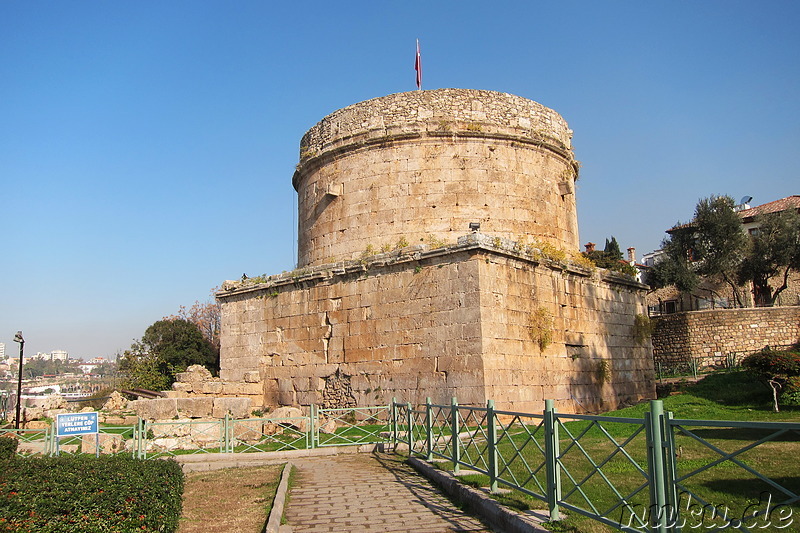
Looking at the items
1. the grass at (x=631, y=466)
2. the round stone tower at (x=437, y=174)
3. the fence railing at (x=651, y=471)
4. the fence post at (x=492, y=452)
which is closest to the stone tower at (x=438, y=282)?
the round stone tower at (x=437, y=174)

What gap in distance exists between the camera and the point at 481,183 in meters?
16.0

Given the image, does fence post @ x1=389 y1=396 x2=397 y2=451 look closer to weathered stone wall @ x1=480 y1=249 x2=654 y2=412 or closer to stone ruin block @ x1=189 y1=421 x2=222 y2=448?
weathered stone wall @ x1=480 y1=249 x2=654 y2=412

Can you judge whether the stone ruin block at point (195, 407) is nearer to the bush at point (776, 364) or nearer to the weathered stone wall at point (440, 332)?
the weathered stone wall at point (440, 332)

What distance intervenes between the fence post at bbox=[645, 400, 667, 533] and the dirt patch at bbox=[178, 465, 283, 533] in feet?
13.3

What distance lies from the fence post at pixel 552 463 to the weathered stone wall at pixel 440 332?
6.71m

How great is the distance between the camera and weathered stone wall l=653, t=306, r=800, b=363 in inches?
1275

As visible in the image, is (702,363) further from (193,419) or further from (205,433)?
(205,433)

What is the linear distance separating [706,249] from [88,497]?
40656 millimetres

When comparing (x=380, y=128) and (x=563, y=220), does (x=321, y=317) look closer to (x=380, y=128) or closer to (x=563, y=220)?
(x=380, y=128)

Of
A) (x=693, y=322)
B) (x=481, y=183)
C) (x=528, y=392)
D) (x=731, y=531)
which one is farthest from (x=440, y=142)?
(x=693, y=322)

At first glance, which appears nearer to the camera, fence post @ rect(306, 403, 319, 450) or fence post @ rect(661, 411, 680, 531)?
fence post @ rect(661, 411, 680, 531)

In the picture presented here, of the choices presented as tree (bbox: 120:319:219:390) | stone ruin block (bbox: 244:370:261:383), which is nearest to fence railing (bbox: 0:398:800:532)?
stone ruin block (bbox: 244:370:261:383)

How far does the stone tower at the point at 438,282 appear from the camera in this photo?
13555mm

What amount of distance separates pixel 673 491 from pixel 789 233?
130 ft
